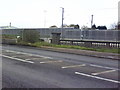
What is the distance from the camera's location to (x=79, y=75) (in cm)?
949

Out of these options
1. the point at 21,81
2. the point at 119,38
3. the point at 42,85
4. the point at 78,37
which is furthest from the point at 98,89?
the point at 78,37

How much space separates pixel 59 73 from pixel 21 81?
216 centimetres

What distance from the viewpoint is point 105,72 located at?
34.0 ft

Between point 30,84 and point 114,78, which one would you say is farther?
point 114,78

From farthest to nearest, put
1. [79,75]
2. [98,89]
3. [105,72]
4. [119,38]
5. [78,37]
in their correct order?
[78,37], [119,38], [105,72], [79,75], [98,89]

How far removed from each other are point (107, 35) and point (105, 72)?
39364 mm

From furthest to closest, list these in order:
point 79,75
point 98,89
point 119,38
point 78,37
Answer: point 78,37, point 119,38, point 79,75, point 98,89

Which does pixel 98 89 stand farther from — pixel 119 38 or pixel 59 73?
pixel 119 38

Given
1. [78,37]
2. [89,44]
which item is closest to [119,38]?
[78,37]

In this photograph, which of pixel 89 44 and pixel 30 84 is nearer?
pixel 30 84

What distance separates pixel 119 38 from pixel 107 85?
4065cm

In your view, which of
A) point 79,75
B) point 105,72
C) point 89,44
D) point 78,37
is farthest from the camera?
point 78,37

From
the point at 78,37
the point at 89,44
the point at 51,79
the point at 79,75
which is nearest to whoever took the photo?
the point at 51,79

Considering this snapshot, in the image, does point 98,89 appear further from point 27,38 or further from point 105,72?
point 27,38
